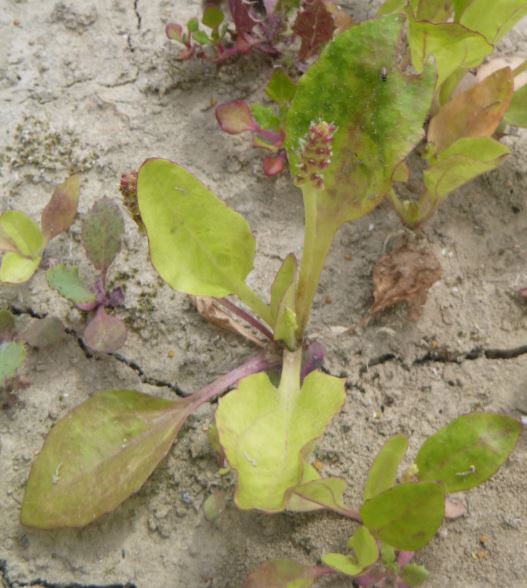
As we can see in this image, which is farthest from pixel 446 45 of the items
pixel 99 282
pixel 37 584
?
pixel 37 584

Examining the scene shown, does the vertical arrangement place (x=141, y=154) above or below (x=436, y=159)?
below

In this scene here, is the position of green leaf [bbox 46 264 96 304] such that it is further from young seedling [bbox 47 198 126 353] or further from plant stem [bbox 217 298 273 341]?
plant stem [bbox 217 298 273 341]

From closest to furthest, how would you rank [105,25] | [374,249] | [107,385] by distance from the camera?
[107,385], [374,249], [105,25]

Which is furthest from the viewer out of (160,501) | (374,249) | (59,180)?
(59,180)

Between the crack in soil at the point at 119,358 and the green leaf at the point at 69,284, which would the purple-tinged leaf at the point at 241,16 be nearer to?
the green leaf at the point at 69,284

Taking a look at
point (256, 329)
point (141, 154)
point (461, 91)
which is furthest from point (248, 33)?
point (256, 329)

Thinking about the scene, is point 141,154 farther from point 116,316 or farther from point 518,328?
point 518,328
